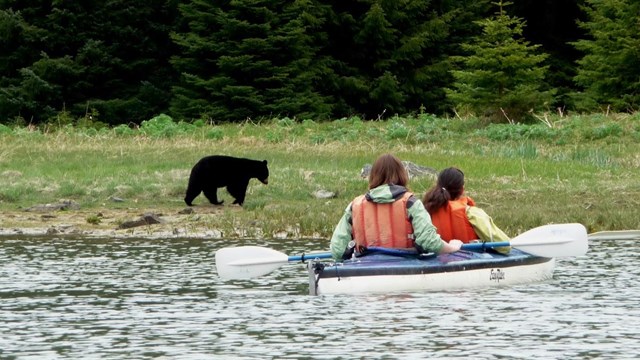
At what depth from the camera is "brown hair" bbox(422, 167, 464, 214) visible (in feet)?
47.8

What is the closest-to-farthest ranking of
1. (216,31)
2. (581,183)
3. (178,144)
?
(581,183), (178,144), (216,31)

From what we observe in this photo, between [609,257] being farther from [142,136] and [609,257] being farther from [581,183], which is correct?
[142,136]

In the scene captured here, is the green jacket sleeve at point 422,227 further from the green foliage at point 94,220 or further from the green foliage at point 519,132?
the green foliage at point 519,132

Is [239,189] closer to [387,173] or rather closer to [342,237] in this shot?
[342,237]

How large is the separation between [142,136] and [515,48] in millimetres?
9337

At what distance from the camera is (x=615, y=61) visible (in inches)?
1681

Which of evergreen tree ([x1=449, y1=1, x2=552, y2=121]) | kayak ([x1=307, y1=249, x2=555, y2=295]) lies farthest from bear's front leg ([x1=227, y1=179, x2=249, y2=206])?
evergreen tree ([x1=449, y1=1, x2=552, y2=121])

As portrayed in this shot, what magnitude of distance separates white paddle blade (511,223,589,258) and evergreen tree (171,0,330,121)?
2871 centimetres

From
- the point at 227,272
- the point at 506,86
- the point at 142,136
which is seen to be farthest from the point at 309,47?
the point at 227,272

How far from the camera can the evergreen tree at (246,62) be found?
146 ft

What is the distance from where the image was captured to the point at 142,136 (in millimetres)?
32031

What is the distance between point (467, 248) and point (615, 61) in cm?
2928

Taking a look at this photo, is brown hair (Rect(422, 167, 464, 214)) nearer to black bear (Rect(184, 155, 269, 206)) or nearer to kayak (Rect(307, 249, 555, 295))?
kayak (Rect(307, 249, 555, 295))

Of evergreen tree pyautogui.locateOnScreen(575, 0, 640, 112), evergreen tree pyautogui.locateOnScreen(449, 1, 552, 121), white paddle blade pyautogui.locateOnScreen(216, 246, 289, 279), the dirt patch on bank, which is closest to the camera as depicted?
white paddle blade pyautogui.locateOnScreen(216, 246, 289, 279)
